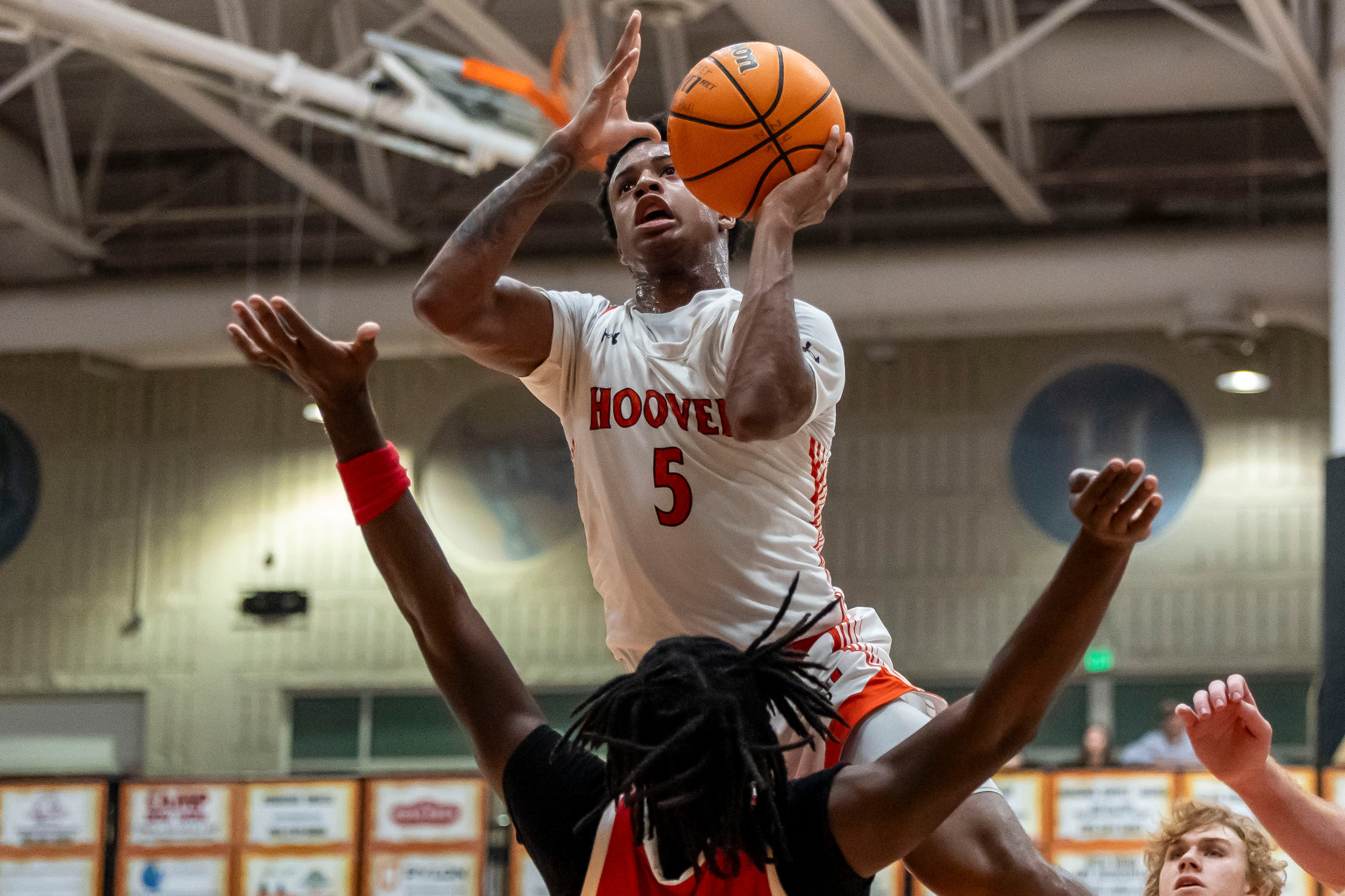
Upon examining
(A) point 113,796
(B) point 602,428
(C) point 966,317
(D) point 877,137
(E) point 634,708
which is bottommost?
(A) point 113,796

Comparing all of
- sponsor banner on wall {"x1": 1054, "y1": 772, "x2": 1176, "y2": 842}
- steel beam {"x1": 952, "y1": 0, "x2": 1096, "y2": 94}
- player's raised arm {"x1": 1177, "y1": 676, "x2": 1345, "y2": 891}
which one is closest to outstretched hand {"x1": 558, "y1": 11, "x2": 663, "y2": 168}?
player's raised arm {"x1": 1177, "y1": 676, "x2": 1345, "y2": 891}

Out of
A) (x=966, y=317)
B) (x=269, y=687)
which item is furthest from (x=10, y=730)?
(x=966, y=317)

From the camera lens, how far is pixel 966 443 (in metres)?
16.6

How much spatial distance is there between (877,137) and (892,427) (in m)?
3.04

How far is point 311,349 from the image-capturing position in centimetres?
273

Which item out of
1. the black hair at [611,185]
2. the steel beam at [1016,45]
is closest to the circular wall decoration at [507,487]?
the steel beam at [1016,45]

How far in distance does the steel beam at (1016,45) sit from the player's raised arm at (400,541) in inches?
379

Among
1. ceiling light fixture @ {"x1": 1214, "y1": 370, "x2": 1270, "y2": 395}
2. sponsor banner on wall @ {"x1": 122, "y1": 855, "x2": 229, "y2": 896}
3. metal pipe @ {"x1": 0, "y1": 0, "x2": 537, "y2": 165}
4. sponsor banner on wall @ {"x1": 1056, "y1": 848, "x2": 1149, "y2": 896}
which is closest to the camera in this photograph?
sponsor banner on wall @ {"x1": 1056, "y1": 848, "x2": 1149, "y2": 896}

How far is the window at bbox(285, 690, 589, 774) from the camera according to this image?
17406mm

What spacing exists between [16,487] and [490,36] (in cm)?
989

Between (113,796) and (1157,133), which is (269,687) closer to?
(113,796)

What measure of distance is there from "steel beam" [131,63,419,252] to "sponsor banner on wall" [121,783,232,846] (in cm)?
555

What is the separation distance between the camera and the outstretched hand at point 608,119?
3826 millimetres

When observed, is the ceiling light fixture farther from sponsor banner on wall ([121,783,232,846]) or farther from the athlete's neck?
the athlete's neck
